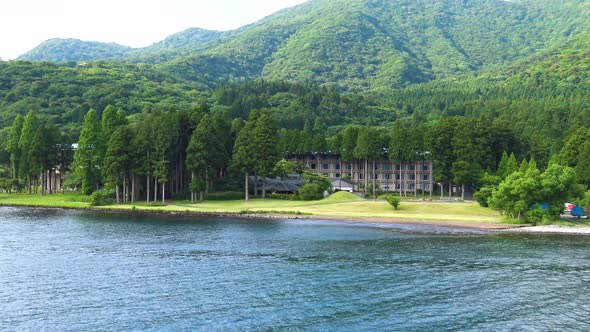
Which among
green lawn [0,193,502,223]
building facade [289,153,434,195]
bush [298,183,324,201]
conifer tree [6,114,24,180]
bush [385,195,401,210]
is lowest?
green lawn [0,193,502,223]

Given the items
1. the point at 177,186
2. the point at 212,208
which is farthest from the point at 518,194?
the point at 177,186

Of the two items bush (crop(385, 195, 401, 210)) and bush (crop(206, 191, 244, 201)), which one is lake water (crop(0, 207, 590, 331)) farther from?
bush (crop(206, 191, 244, 201))

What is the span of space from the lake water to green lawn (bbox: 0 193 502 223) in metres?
16.2

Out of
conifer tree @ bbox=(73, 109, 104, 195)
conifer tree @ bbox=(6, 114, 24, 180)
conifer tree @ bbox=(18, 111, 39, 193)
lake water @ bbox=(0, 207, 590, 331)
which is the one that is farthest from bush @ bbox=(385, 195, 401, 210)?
conifer tree @ bbox=(6, 114, 24, 180)

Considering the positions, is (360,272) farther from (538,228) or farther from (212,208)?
(212,208)

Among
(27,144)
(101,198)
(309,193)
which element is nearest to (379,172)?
(309,193)

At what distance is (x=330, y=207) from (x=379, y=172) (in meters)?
44.1

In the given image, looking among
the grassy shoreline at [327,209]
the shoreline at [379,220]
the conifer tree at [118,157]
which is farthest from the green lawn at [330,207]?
the conifer tree at [118,157]

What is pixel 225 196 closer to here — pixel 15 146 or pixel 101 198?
pixel 101 198

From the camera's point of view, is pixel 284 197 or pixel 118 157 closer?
pixel 118 157

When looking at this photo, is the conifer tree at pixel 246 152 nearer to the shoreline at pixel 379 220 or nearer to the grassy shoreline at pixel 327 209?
the grassy shoreline at pixel 327 209

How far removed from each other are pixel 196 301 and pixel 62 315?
25.8ft

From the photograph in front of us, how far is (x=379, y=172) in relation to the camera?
139 metres

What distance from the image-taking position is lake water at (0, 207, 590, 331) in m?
34.2
